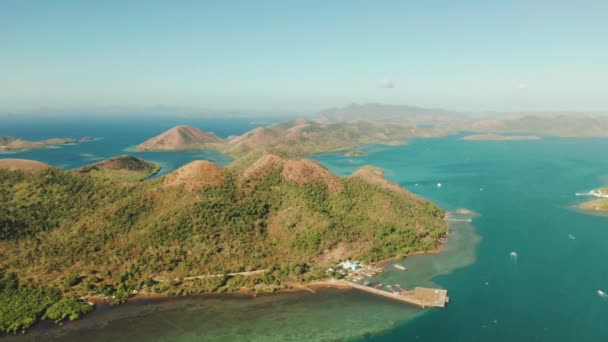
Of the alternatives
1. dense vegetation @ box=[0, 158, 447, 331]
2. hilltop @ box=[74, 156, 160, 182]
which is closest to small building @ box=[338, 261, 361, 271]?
dense vegetation @ box=[0, 158, 447, 331]

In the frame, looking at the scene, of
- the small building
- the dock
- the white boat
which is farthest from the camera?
the white boat

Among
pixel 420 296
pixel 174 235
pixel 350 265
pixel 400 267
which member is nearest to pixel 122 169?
pixel 174 235

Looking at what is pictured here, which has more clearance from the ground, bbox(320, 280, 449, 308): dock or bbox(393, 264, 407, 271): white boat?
bbox(393, 264, 407, 271): white boat

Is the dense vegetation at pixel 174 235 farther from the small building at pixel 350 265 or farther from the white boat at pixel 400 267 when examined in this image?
the white boat at pixel 400 267

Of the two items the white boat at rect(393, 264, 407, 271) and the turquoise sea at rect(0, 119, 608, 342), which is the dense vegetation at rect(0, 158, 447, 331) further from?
the turquoise sea at rect(0, 119, 608, 342)

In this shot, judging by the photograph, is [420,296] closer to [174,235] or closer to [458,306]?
[458,306]
